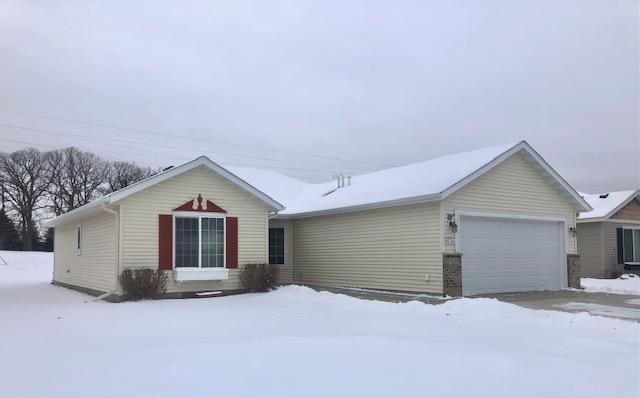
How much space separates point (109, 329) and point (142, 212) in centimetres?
546

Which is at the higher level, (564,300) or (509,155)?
(509,155)

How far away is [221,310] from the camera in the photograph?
478 inches

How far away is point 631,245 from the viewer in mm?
24000

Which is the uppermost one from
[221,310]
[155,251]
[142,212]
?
[142,212]

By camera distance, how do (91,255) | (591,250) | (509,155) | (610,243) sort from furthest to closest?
1. (591,250)
2. (610,243)
3. (91,255)
4. (509,155)

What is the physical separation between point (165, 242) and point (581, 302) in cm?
1076

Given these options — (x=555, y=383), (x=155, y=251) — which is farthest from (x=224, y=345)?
(x=155, y=251)

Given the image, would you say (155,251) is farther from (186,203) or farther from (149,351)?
(149,351)

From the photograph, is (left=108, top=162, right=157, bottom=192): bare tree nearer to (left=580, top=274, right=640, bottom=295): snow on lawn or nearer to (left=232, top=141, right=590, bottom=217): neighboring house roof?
(left=232, top=141, right=590, bottom=217): neighboring house roof

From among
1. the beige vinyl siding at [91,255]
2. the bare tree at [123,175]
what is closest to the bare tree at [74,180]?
the bare tree at [123,175]

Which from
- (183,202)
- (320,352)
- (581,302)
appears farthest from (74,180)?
(320,352)

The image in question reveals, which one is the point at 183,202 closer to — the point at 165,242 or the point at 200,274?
the point at 165,242

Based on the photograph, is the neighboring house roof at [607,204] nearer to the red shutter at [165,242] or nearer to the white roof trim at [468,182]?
the white roof trim at [468,182]

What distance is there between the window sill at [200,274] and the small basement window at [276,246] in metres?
4.90
